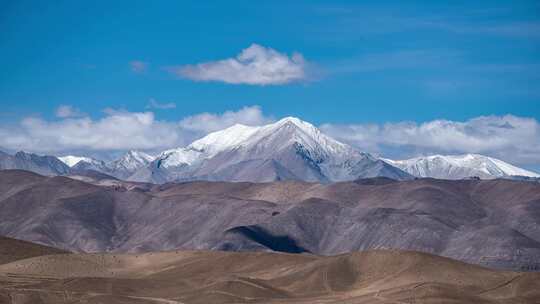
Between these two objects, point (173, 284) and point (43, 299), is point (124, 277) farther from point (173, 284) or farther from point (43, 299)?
point (43, 299)

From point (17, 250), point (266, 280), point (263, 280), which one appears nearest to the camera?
point (263, 280)

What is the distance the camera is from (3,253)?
18700 cm

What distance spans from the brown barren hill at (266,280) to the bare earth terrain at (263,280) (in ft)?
0.44

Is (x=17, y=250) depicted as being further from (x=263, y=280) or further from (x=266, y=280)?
(x=263, y=280)

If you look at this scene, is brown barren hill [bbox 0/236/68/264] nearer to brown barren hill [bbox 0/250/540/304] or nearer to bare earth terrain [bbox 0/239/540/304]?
bare earth terrain [bbox 0/239/540/304]

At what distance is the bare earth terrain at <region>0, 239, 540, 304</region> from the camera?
129750 millimetres

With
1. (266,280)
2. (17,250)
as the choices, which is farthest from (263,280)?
(17,250)

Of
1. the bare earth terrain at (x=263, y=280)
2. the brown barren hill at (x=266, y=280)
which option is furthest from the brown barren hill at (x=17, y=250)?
the brown barren hill at (x=266, y=280)

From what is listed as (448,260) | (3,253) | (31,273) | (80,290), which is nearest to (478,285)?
(448,260)

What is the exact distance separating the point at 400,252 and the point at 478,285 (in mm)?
17203

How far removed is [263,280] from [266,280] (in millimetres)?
1574

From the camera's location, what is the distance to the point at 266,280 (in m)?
152

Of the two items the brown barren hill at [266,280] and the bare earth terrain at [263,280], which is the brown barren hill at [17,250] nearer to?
the bare earth terrain at [263,280]

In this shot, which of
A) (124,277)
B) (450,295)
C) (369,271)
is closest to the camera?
(450,295)
